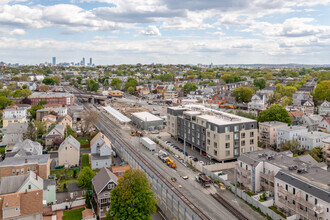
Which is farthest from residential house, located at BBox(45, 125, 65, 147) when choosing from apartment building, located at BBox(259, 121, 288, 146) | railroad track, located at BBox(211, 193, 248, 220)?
apartment building, located at BBox(259, 121, 288, 146)

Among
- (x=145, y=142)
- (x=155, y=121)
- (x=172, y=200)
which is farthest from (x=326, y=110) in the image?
(x=172, y=200)

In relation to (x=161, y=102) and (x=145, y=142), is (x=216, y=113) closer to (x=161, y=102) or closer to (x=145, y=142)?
(x=145, y=142)

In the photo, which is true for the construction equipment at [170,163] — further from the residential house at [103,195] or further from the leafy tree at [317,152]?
the leafy tree at [317,152]

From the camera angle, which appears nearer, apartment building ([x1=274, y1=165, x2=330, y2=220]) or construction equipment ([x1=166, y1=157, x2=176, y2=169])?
apartment building ([x1=274, y1=165, x2=330, y2=220])

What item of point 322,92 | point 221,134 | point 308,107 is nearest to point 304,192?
point 221,134

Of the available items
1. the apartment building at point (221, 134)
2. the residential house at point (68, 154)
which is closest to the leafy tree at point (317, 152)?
the apartment building at point (221, 134)

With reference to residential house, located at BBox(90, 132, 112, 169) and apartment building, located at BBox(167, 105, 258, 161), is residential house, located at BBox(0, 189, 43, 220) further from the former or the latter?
apartment building, located at BBox(167, 105, 258, 161)

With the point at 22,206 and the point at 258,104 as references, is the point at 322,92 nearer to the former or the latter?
the point at 258,104
